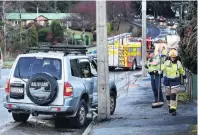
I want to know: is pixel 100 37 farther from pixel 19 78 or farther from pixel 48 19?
pixel 48 19

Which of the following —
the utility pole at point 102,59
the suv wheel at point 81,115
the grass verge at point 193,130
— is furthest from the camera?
the utility pole at point 102,59

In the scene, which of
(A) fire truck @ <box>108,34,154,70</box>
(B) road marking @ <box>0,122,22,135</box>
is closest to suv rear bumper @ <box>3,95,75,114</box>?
(B) road marking @ <box>0,122,22,135</box>

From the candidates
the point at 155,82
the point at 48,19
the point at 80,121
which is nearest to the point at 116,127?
the point at 80,121

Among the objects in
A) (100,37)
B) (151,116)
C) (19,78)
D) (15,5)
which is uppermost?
(15,5)

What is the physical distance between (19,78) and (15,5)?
4341 centimetres

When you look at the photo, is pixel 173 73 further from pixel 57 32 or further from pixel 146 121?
pixel 57 32

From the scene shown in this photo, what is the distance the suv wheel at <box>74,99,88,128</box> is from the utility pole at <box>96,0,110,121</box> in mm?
439

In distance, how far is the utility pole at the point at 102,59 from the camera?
35.1 ft

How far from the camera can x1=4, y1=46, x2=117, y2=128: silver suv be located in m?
9.95

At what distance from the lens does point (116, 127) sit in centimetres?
993

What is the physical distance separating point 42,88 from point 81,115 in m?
1.19

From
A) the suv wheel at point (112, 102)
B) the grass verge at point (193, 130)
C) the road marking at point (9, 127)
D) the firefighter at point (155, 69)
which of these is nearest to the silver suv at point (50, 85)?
the road marking at point (9, 127)

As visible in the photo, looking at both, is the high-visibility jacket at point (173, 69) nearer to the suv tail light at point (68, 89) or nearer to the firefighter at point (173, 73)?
the firefighter at point (173, 73)

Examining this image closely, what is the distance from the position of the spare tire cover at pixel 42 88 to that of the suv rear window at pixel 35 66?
1.05 feet
